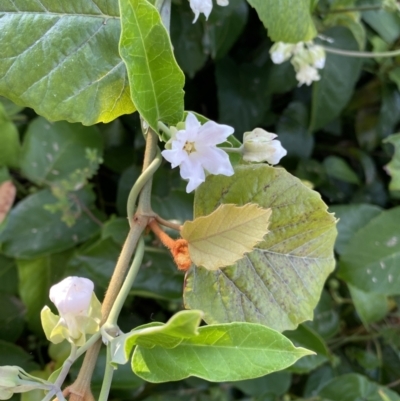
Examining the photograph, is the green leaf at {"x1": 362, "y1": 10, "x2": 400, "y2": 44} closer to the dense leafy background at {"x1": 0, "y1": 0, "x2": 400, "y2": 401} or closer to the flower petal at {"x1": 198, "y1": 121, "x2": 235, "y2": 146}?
→ the dense leafy background at {"x1": 0, "y1": 0, "x2": 400, "y2": 401}

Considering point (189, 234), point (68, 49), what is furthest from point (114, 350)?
point (68, 49)

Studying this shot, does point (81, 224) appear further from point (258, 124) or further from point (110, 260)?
point (258, 124)

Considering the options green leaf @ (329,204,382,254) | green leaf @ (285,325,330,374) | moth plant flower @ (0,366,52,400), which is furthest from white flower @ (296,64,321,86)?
moth plant flower @ (0,366,52,400)

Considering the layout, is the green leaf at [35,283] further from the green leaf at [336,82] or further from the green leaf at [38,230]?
the green leaf at [336,82]

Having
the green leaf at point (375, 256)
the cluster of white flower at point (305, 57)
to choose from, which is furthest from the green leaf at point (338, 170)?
the cluster of white flower at point (305, 57)

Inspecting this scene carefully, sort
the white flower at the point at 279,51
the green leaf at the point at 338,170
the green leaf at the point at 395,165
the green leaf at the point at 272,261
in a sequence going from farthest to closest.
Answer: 1. the green leaf at the point at 338,170
2. the green leaf at the point at 395,165
3. the white flower at the point at 279,51
4. the green leaf at the point at 272,261

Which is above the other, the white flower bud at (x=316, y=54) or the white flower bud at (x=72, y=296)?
the white flower bud at (x=72, y=296)

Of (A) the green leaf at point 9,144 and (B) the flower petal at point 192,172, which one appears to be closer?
(B) the flower petal at point 192,172
